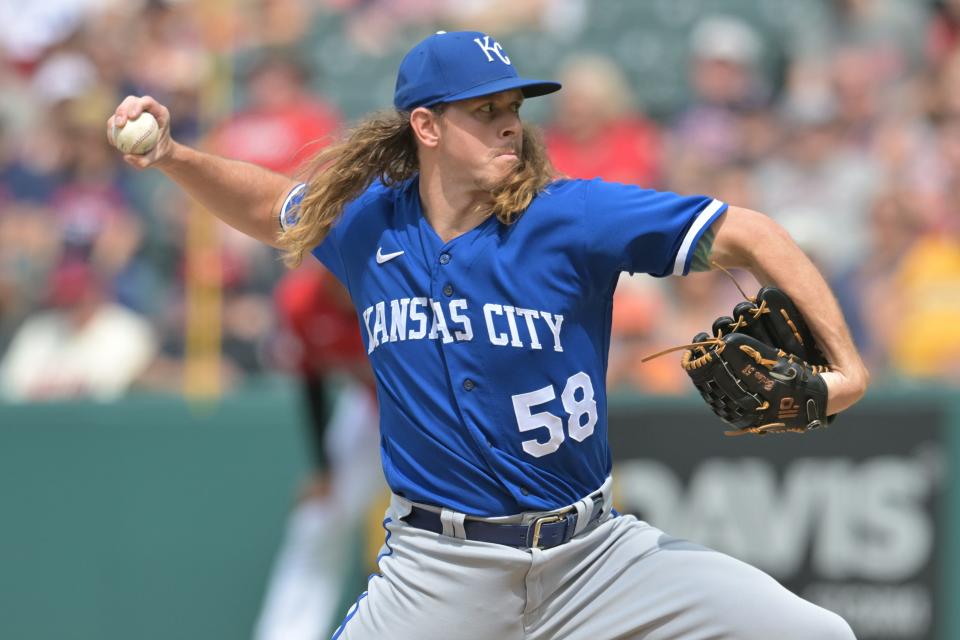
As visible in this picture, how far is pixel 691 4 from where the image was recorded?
968 cm

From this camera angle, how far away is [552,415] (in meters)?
3.90

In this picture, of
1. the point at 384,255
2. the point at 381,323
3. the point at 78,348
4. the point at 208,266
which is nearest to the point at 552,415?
the point at 381,323

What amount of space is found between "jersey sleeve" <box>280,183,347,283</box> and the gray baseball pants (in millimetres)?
761

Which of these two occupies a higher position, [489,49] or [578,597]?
[489,49]

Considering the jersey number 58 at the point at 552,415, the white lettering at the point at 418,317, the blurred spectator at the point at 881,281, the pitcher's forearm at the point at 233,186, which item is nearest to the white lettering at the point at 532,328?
the jersey number 58 at the point at 552,415

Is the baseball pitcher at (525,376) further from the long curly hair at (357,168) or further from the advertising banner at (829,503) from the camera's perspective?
the advertising banner at (829,503)

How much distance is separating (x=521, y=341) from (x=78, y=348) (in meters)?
4.98

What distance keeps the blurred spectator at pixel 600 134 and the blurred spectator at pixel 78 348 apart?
2597 mm

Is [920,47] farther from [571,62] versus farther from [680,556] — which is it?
[680,556]

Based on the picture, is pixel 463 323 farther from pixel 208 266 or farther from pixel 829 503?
pixel 208 266

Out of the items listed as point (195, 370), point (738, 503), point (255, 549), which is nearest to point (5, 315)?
point (195, 370)

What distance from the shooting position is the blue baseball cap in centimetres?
390

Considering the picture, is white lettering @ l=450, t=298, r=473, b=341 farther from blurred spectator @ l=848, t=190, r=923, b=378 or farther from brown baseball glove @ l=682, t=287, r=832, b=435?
blurred spectator @ l=848, t=190, r=923, b=378

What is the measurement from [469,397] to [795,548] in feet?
10.8
